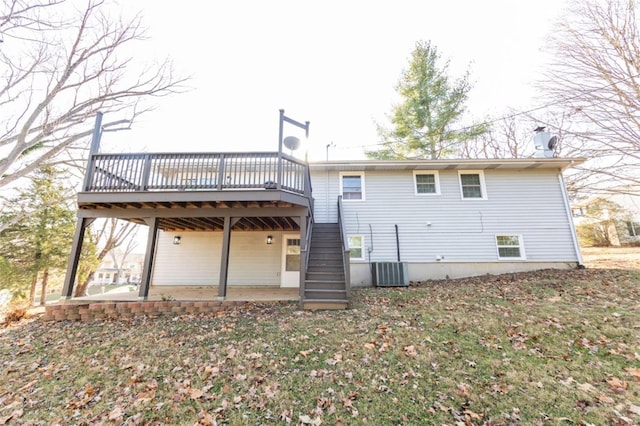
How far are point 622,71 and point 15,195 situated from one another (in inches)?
947

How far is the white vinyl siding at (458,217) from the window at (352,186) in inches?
12.1

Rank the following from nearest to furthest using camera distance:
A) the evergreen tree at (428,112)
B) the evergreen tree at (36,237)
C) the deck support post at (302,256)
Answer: the deck support post at (302,256), the evergreen tree at (36,237), the evergreen tree at (428,112)

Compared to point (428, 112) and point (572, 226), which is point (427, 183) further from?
point (428, 112)

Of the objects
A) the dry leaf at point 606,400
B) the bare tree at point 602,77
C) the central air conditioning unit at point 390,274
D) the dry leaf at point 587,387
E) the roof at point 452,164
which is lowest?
the dry leaf at point 606,400

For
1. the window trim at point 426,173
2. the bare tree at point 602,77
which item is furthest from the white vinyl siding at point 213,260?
the bare tree at point 602,77

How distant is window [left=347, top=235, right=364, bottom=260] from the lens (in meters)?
9.48

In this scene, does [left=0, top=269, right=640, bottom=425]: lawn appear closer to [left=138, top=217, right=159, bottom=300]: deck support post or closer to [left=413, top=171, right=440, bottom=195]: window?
[left=138, top=217, right=159, bottom=300]: deck support post

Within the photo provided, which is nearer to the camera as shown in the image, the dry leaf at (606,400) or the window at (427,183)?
the dry leaf at (606,400)

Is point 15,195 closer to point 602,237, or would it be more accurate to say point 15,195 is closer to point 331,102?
point 331,102

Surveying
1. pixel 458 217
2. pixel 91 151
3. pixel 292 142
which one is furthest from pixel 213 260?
pixel 458 217

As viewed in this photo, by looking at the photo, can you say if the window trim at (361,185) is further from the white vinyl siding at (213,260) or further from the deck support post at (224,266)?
the deck support post at (224,266)

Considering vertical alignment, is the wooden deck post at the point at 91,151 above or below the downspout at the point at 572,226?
above

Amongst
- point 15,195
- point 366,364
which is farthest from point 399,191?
point 15,195

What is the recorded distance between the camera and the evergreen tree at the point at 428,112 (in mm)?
14531
